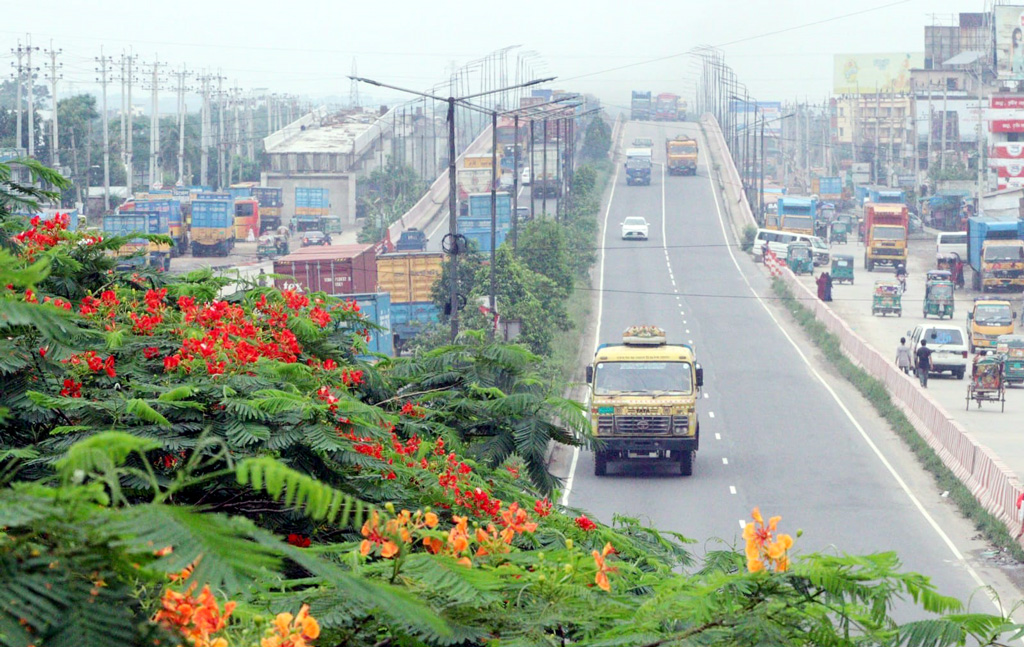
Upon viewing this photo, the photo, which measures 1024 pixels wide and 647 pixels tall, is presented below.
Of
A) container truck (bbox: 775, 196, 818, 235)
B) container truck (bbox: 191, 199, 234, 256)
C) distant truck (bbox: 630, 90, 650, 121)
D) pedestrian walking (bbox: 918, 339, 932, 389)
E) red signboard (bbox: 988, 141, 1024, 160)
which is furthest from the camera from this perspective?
distant truck (bbox: 630, 90, 650, 121)

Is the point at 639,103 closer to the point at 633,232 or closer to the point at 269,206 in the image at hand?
the point at 269,206

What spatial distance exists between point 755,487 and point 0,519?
23.0 meters

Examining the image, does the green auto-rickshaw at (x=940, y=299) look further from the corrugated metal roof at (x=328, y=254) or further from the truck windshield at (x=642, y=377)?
the truck windshield at (x=642, y=377)

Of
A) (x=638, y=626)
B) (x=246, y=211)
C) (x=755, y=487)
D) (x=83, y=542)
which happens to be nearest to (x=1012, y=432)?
(x=755, y=487)

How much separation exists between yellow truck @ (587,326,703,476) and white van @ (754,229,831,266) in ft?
135

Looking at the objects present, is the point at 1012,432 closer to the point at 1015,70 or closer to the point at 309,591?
the point at 309,591

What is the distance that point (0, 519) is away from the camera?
2420mm

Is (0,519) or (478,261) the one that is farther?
(478,261)

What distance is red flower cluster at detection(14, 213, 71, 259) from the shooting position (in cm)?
905

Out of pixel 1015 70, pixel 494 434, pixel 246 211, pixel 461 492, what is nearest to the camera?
pixel 461 492

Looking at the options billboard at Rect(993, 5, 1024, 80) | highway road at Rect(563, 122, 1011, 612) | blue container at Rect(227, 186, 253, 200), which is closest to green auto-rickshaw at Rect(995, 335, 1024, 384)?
highway road at Rect(563, 122, 1011, 612)

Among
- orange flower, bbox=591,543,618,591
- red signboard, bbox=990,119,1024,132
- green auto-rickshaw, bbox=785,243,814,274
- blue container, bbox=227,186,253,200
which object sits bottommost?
green auto-rickshaw, bbox=785,243,814,274

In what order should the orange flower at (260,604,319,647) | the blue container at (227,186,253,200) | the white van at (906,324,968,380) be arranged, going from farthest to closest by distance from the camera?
the blue container at (227,186,253,200), the white van at (906,324,968,380), the orange flower at (260,604,319,647)

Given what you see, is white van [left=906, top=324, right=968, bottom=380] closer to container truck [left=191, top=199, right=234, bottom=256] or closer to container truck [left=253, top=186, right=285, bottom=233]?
container truck [left=191, top=199, right=234, bottom=256]
